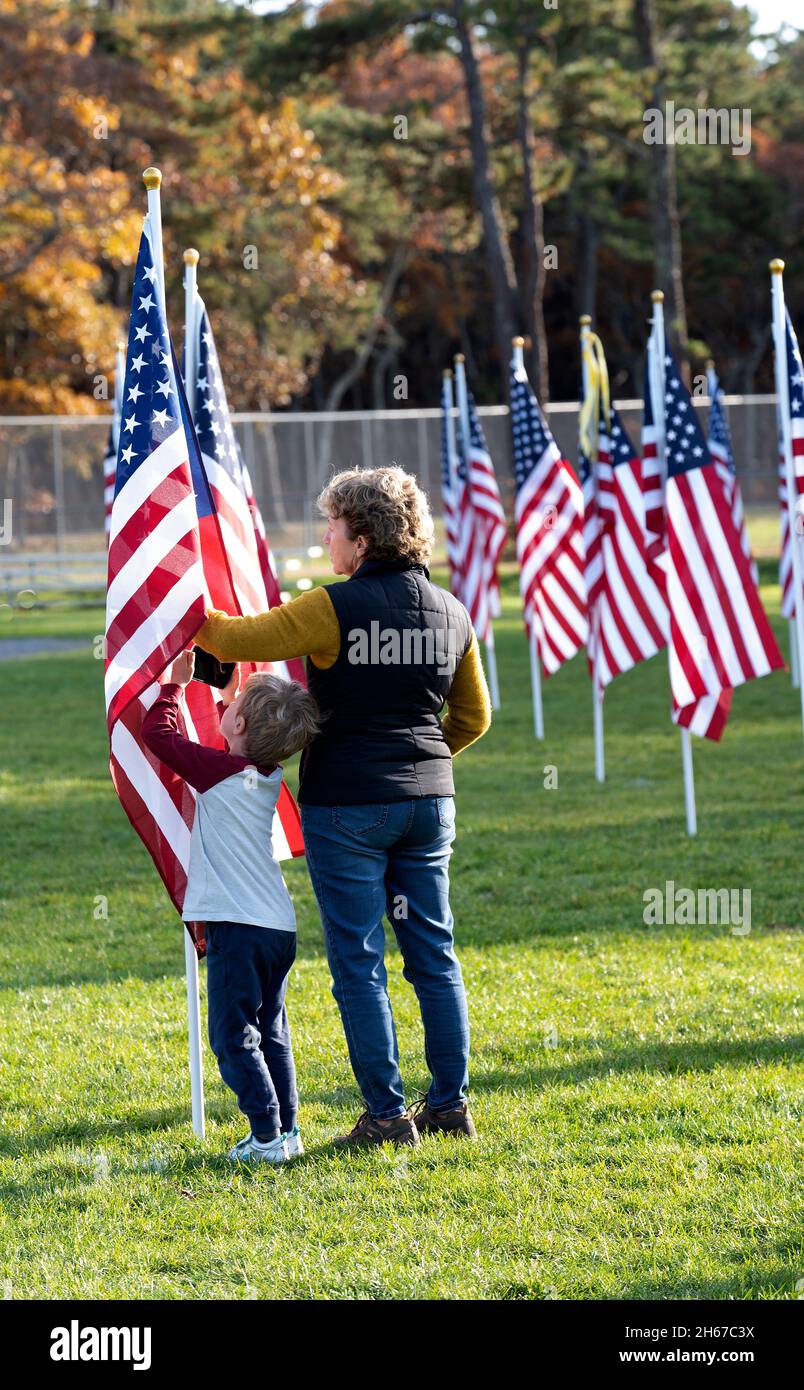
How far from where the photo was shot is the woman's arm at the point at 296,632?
181 inches

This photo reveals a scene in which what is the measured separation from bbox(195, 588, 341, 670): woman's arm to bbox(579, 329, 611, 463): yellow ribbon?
295 inches

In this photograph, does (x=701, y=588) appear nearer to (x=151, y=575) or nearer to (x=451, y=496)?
(x=151, y=575)

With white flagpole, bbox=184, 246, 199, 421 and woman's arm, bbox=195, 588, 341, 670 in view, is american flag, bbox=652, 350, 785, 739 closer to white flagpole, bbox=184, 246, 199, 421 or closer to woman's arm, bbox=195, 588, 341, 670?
white flagpole, bbox=184, 246, 199, 421

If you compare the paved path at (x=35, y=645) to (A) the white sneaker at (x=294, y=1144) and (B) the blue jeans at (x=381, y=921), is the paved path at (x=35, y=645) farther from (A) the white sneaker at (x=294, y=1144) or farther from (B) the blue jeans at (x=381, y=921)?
(B) the blue jeans at (x=381, y=921)

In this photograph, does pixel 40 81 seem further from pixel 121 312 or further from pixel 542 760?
pixel 542 760

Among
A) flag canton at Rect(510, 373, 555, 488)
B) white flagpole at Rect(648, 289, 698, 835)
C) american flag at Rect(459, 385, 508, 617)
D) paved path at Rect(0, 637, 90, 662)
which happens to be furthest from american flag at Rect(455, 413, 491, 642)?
paved path at Rect(0, 637, 90, 662)

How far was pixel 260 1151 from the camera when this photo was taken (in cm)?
500

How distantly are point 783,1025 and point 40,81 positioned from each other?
3141 cm

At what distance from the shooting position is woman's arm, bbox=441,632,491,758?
5105 millimetres

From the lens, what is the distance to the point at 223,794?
485 centimetres

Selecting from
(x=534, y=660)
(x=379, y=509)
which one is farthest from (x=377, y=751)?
(x=534, y=660)

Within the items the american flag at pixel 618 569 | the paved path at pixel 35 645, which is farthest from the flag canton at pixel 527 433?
the paved path at pixel 35 645

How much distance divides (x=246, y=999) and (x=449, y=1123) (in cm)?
84
